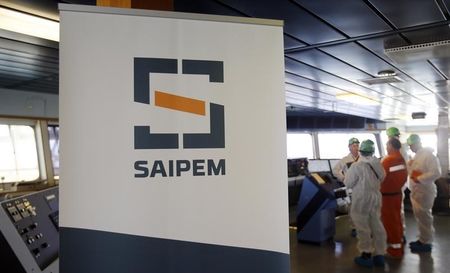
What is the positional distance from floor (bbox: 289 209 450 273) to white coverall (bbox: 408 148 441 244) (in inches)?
11.9

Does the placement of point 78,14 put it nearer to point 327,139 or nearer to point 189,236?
point 189,236

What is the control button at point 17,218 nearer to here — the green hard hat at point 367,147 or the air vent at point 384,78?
the green hard hat at point 367,147

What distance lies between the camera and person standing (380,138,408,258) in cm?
495

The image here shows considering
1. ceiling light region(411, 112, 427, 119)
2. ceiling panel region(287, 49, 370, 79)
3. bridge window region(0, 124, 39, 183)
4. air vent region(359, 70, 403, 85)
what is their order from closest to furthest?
1. ceiling panel region(287, 49, 370, 79)
2. air vent region(359, 70, 403, 85)
3. bridge window region(0, 124, 39, 183)
4. ceiling light region(411, 112, 427, 119)

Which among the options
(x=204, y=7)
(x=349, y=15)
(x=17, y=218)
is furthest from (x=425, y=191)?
(x=17, y=218)

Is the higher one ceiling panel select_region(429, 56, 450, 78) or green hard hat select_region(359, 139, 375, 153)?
ceiling panel select_region(429, 56, 450, 78)

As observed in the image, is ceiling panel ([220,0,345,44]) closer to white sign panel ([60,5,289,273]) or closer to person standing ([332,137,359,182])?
white sign panel ([60,5,289,273])

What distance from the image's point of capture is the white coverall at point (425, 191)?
531cm

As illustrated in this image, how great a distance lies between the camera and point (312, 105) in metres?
8.84

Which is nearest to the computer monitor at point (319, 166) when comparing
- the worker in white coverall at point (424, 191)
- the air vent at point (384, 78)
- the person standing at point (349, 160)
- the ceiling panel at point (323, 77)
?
the ceiling panel at point (323, 77)

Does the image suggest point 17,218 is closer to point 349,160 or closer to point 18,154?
point 18,154

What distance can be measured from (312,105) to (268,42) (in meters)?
7.27

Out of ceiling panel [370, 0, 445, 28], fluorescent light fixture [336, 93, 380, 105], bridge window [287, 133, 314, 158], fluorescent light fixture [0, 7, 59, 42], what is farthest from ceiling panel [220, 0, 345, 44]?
bridge window [287, 133, 314, 158]

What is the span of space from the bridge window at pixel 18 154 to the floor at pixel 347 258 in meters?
4.17
